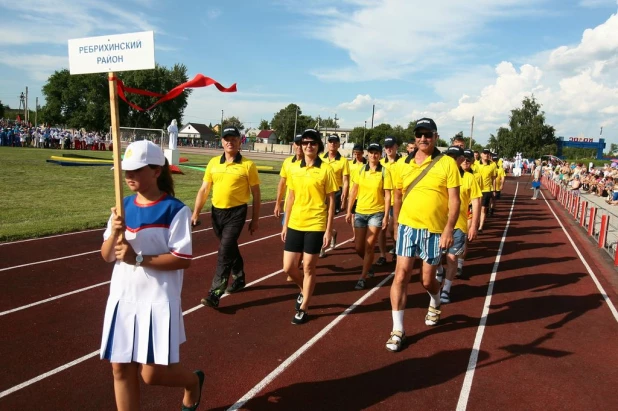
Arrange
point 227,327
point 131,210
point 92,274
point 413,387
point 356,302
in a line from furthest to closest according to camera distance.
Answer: point 92,274 → point 356,302 → point 227,327 → point 413,387 → point 131,210

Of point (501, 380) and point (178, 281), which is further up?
point (178, 281)

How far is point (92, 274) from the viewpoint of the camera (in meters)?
6.92

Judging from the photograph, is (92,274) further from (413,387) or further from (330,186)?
(413,387)

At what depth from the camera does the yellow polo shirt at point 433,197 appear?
4867mm

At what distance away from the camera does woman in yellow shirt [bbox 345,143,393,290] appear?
7.02m

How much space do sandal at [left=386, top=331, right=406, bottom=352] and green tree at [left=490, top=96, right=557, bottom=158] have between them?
7692 cm

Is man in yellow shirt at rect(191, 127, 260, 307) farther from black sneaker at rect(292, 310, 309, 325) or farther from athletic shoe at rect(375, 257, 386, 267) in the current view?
athletic shoe at rect(375, 257, 386, 267)

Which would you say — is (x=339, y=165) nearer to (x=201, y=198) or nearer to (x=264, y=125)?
(x=201, y=198)

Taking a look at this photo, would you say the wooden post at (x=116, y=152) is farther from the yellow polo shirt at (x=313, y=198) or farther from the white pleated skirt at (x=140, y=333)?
the yellow polo shirt at (x=313, y=198)

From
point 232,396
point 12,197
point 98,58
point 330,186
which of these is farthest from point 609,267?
point 12,197

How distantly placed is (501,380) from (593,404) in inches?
28.8

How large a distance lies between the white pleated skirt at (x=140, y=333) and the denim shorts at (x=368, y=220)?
15.5 ft

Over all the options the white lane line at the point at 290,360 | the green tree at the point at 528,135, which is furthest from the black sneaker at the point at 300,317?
the green tree at the point at 528,135

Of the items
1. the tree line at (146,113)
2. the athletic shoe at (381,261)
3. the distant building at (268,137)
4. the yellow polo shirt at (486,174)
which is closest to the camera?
the athletic shoe at (381,261)
